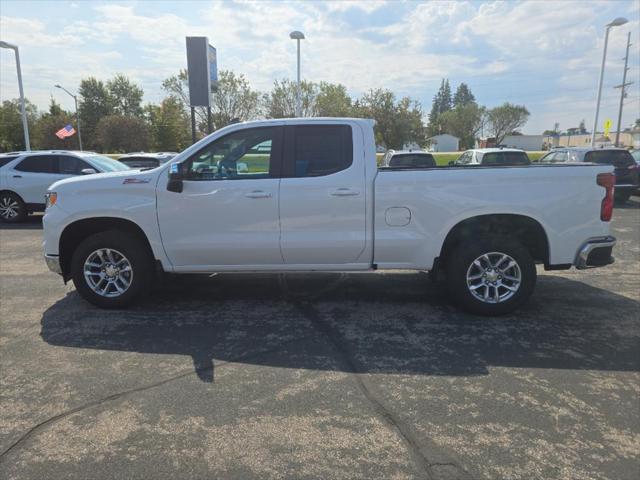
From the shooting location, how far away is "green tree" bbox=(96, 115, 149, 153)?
177 feet

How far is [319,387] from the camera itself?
11.9 ft

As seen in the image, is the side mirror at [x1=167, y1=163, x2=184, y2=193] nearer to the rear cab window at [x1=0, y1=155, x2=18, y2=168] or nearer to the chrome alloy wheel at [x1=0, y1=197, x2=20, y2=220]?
the chrome alloy wheel at [x1=0, y1=197, x2=20, y2=220]

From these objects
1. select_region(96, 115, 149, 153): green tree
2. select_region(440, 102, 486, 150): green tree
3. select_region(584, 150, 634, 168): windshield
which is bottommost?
select_region(584, 150, 634, 168): windshield

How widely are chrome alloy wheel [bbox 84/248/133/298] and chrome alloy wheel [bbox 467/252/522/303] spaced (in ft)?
12.3

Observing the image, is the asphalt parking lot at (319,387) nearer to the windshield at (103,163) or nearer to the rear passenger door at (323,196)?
the rear passenger door at (323,196)

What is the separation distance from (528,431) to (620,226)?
1003 cm

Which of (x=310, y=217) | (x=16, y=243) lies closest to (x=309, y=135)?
(x=310, y=217)

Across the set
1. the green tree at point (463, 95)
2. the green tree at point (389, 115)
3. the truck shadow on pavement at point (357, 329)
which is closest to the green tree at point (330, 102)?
the green tree at point (389, 115)

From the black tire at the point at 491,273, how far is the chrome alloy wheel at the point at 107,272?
3.54 metres

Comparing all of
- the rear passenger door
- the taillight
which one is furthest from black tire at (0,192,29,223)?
the taillight

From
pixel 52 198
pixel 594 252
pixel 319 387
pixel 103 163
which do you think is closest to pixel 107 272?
pixel 52 198

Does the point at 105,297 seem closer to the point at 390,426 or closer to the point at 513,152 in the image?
the point at 390,426

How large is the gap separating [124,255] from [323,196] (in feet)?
7.51

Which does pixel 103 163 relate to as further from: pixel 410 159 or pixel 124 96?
pixel 124 96
